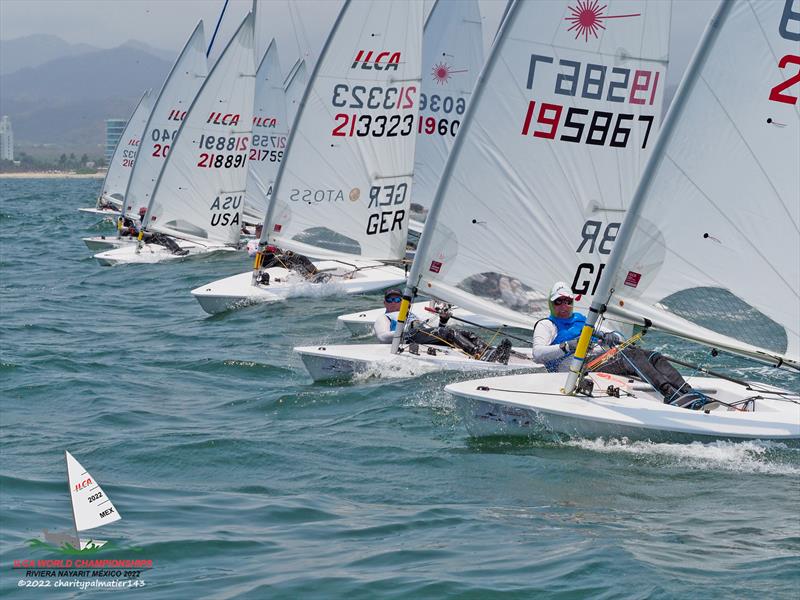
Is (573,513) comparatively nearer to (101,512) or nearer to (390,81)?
(101,512)

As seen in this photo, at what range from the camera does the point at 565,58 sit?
1159 cm

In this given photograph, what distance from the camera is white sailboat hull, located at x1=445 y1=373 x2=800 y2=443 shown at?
9367 millimetres

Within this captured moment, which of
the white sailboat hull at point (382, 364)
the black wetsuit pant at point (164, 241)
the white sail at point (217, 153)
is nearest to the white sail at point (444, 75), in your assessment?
the white sail at point (217, 153)

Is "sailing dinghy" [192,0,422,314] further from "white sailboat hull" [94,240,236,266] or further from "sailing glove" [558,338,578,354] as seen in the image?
"white sailboat hull" [94,240,236,266]

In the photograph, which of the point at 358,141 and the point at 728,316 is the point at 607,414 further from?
the point at 358,141

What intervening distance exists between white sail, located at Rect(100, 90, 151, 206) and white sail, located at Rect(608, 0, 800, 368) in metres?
37.3

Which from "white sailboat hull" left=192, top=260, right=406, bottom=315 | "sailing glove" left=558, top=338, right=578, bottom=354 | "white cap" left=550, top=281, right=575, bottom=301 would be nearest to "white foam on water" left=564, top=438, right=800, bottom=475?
"sailing glove" left=558, top=338, right=578, bottom=354

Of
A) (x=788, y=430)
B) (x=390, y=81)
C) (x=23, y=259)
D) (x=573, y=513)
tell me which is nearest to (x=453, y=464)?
(x=573, y=513)

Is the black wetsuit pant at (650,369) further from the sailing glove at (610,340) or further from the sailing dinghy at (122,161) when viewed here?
the sailing dinghy at (122,161)

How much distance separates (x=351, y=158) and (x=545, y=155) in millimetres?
6965

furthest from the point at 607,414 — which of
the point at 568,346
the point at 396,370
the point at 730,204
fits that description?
the point at 396,370

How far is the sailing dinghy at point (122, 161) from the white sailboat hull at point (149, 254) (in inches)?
695

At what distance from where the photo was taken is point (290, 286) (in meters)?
19.3

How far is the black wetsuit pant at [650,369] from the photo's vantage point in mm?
10227
